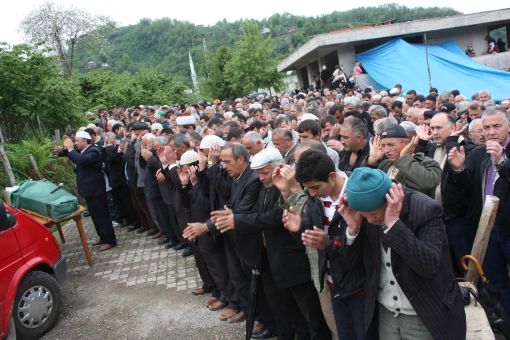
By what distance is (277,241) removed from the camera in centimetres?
373

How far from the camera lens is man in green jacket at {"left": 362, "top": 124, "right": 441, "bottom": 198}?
3352mm

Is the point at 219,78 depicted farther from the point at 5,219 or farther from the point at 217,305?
the point at 5,219

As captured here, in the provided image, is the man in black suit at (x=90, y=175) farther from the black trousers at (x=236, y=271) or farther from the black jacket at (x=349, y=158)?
the black jacket at (x=349, y=158)

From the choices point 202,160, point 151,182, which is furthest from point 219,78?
point 202,160

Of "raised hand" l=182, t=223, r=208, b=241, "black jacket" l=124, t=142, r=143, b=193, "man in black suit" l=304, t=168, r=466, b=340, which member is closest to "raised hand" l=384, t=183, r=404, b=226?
"man in black suit" l=304, t=168, r=466, b=340

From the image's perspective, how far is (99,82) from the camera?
22812 millimetres

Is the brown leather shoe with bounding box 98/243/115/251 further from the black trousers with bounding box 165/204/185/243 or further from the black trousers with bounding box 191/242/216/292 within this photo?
the black trousers with bounding box 191/242/216/292

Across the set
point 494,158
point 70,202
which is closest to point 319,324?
point 494,158

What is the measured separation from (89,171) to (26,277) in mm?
2832

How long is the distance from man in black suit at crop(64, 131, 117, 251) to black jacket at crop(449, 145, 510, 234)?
5914mm

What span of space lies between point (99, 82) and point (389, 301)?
23036 mm

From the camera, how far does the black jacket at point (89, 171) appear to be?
731 cm

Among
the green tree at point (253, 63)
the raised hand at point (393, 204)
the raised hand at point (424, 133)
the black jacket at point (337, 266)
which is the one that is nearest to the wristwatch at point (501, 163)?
the raised hand at point (424, 133)

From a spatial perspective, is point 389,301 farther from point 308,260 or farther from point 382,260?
point 308,260
